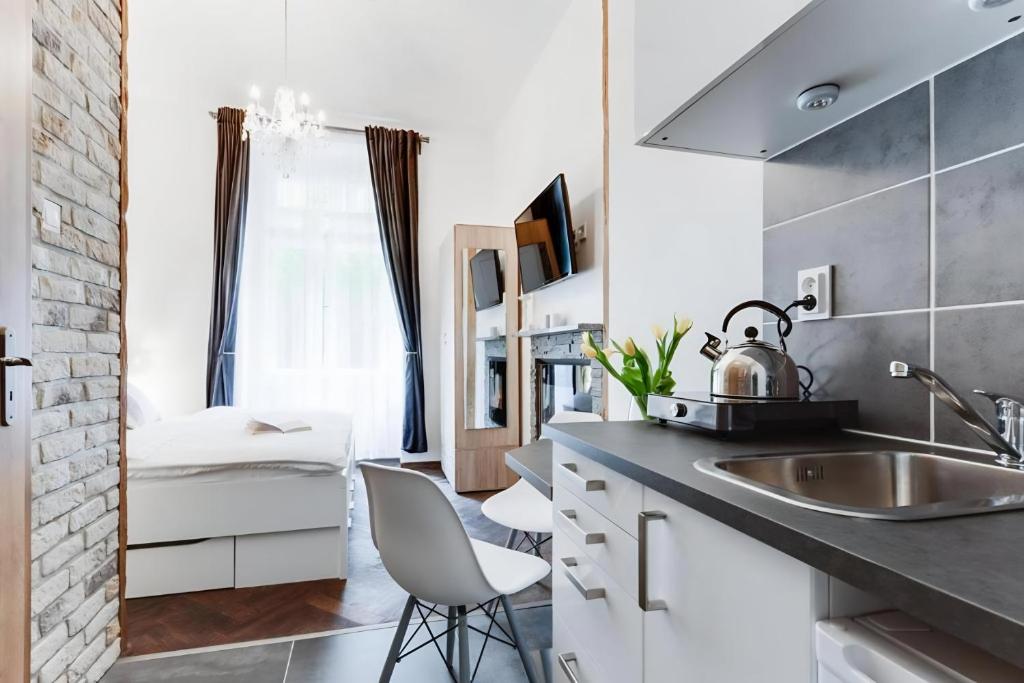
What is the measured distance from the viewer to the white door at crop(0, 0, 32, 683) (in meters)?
1.14

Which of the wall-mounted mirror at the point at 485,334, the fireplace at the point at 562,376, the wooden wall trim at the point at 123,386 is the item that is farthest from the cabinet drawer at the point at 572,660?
the wall-mounted mirror at the point at 485,334

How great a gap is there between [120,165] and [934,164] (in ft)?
7.87

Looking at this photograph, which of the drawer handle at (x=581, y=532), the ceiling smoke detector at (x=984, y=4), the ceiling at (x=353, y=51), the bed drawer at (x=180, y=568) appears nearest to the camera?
the ceiling smoke detector at (x=984, y=4)

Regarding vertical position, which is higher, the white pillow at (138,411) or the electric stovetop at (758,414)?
the electric stovetop at (758,414)

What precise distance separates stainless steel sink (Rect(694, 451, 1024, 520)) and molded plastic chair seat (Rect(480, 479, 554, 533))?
111 cm

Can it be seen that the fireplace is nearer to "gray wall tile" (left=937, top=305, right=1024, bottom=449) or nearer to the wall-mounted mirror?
the wall-mounted mirror

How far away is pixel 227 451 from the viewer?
2492 mm

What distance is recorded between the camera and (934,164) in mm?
1056

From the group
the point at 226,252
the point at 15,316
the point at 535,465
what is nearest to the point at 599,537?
the point at 535,465

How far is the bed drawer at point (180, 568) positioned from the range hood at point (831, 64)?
8.08 ft

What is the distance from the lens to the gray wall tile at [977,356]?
3.01 feet

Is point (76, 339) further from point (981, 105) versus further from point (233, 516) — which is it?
point (981, 105)

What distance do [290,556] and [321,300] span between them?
2.91 meters

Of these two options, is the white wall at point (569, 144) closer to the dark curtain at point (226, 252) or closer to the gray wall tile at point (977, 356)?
the gray wall tile at point (977, 356)
